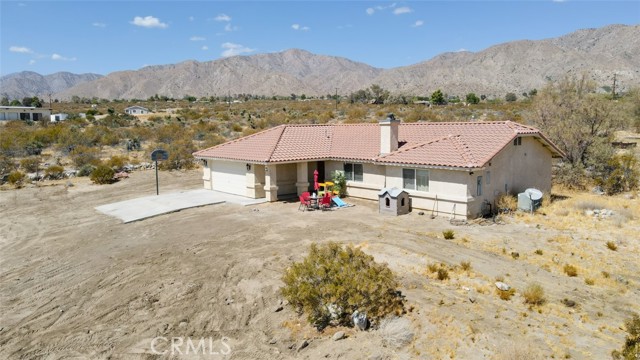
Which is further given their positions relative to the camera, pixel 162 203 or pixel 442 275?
pixel 162 203

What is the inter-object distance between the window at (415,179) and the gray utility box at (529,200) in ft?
13.5

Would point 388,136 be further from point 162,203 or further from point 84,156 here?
point 84,156

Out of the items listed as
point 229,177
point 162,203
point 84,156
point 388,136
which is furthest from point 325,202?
point 84,156

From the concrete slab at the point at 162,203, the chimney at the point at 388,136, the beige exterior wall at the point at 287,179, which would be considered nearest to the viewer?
the concrete slab at the point at 162,203

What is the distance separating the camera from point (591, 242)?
15609 mm

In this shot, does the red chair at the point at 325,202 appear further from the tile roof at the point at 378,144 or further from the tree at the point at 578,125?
the tree at the point at 578,125

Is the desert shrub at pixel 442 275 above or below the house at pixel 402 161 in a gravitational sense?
below

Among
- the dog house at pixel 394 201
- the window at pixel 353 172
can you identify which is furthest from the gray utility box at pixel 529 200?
the window at pixel 353 172

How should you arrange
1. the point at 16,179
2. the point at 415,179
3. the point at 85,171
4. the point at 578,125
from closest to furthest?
the point at 415,179 < the point at 578,125 < the point at 16,179 < the point at 85,171

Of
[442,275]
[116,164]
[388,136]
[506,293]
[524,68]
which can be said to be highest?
[524,68]

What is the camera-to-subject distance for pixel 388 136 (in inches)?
869

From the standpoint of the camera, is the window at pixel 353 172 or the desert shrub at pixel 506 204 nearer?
the desert shrub at pixel 506 204

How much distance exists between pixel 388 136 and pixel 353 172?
292 centimetres

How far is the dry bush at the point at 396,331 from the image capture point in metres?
9.26
